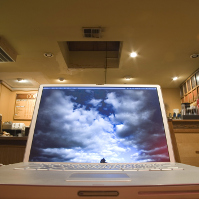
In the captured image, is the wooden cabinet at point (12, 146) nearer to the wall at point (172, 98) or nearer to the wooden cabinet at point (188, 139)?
the wooden cabinet at point (188, 139)

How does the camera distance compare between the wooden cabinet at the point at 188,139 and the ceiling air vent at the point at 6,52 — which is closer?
the wooden cabinet at the point at 188,139

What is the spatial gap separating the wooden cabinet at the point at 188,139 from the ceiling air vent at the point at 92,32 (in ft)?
5.52

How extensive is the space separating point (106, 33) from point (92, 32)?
222mm

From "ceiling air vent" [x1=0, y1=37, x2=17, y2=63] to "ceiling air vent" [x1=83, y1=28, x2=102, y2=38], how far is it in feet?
4.49

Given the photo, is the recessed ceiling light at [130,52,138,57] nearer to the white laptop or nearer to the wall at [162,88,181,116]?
the wall at [162,88,181,116]

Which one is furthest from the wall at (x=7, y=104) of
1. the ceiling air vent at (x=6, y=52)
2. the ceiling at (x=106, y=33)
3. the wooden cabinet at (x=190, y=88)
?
the wooden cabinet at (x=190, y=88)

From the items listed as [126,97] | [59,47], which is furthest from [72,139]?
[59,47]

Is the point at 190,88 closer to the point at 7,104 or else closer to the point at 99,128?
the point at 99,128

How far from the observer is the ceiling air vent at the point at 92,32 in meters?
2.62

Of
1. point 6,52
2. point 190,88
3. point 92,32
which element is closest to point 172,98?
point 190,88

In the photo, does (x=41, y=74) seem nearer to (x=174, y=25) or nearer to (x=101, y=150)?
(x=174, y=25)

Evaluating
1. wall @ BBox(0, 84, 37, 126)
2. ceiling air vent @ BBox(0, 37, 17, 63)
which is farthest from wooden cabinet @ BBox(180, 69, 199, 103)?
wall @ BBox(0, 84, 37, 126)

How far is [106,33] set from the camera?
2.72m

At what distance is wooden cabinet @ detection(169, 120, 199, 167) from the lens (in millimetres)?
2086
